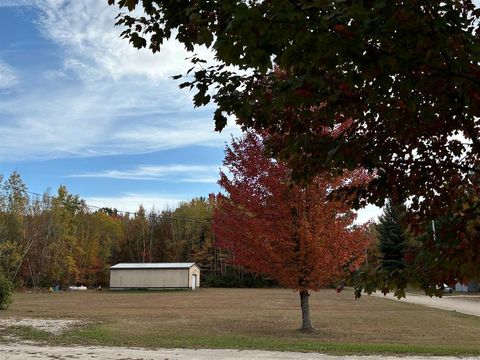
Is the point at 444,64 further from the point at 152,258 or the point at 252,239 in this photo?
the point at 152,258

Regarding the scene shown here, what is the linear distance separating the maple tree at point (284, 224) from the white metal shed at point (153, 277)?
46680 millimetres

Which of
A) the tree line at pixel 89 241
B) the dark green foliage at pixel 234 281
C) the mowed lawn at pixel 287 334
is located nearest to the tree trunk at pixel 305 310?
the mowed lawn at pixel 287 334

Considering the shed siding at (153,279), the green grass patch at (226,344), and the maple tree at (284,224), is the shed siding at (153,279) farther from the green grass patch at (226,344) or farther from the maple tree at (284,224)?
the maple tree at (284,224)

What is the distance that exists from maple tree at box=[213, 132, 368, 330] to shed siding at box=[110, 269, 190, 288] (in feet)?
153

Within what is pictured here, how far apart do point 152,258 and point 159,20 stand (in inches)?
3275

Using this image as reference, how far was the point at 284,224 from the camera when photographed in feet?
47.6

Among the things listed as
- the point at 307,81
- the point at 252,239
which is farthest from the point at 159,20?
the point at 252,239

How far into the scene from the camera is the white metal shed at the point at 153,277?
60312 millimetres

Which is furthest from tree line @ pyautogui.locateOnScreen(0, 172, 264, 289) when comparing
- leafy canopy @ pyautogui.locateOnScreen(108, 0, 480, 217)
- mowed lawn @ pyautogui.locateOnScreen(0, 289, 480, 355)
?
leafy canopy @ pyautogui.locateOnScreen(108, 0, 480, 217)

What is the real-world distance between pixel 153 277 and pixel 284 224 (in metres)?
48.9

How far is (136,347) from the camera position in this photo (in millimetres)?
11797

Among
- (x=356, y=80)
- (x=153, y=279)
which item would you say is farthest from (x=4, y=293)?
(x=153, y=279)

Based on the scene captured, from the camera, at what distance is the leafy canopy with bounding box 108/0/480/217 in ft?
6.99

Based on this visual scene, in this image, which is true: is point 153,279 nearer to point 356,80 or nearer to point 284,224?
point 284,224
